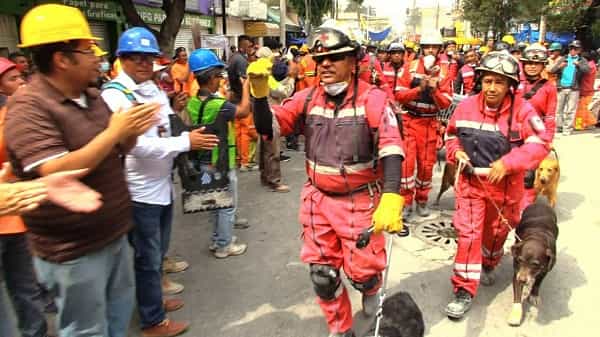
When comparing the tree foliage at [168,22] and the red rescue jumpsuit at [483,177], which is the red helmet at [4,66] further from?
the tree foliage at [168,22]

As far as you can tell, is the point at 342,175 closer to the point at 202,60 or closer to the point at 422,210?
the point at 202,60

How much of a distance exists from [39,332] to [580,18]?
75.5 feet

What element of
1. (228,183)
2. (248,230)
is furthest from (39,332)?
(248,230)

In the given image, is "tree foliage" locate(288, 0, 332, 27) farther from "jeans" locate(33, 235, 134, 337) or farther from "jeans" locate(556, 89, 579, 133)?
"jeans" locate(33, 235, 134, 337)

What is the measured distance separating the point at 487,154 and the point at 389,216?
1.40m

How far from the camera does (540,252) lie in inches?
128

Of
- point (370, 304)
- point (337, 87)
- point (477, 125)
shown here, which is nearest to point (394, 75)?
point (477, 125)

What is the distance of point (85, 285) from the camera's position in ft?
6.73

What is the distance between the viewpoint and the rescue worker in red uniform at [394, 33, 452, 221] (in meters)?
5.11

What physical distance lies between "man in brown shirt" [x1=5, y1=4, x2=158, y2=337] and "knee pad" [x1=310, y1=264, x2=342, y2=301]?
4.12 feet

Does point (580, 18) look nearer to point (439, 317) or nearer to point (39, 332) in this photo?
point (439, 317)

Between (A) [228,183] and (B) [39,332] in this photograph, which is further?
(A) [228,183]

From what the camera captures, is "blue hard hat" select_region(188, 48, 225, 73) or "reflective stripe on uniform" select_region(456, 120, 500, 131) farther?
"blue hard hat" select_region(188, 48, 225, 73)

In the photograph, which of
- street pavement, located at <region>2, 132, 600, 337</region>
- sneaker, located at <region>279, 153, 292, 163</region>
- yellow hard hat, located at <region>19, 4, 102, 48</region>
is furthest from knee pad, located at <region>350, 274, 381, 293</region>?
sneaker, located at <region>279, 153, 292, 163</region>
